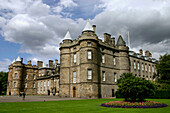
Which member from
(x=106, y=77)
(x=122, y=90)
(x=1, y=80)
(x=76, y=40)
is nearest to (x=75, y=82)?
(x=106, y=77)

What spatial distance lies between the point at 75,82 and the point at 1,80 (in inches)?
1914

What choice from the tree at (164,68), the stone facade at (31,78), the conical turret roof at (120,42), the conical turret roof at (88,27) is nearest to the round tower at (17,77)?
the stone facade at (31,78)

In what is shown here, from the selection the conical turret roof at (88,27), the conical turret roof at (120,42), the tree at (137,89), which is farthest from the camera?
the conical turret roof at (120,42)

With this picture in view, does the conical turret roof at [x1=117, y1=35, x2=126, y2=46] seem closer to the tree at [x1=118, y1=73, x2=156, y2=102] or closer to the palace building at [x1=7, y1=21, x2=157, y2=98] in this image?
the palace building at [x1=7, y1=21, x2=157, y2=98]

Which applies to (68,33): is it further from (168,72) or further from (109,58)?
(168,72)

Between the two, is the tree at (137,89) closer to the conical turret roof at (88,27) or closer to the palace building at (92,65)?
the palace building at (92,65)

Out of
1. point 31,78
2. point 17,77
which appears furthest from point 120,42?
point 17,77

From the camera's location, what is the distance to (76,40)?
37.0m

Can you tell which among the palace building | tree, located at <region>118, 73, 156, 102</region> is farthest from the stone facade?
tree, located at <region>118, 73, 156, 102</region>

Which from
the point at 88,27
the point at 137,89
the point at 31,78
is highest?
the point at 88,27

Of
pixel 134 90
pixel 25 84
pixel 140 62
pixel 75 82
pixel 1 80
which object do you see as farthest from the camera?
pixel 1 80

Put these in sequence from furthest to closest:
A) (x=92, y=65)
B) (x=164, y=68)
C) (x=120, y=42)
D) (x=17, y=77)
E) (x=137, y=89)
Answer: (x=17, y=77)
(x=120, y=42)
(x=164, y=68)
(x=92, y=65)
(x=137, y=89)

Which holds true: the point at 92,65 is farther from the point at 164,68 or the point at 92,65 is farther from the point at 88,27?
the point at 164,68

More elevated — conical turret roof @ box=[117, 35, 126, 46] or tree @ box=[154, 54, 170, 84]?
conical turret roof @ box=[117, 35, 126, 46]
